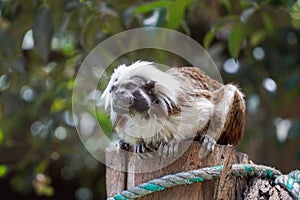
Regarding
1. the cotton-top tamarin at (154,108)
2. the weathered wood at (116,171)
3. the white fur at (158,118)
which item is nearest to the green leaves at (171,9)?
the cotton-top tamarin at (154,108)

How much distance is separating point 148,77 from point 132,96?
0.26 feet

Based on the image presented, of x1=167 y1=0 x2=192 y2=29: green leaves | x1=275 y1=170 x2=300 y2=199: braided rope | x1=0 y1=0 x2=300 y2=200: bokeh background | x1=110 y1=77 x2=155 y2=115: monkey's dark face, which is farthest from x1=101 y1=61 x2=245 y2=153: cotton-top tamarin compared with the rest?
x1=167 y1=0 x2=192 y2=29: green leaves

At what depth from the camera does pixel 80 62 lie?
245 centimetres

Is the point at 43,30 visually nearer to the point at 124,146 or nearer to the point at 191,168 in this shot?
the point at 124,146

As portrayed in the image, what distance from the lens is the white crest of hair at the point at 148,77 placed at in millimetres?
1383

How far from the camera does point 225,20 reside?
243cm

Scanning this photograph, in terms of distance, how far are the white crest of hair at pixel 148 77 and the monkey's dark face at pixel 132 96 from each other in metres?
0.01

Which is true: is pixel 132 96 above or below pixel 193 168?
above

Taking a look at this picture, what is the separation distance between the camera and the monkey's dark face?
1350 mm

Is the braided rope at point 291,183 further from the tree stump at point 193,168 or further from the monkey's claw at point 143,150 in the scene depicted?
the monkey's claw at point 143,150

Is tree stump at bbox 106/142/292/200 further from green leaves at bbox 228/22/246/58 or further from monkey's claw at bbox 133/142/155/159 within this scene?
green leaves at bbox 228/22/246/58

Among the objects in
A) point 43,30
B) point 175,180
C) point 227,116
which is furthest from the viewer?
point 43,30

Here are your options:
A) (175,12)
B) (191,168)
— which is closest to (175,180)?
(191,168)

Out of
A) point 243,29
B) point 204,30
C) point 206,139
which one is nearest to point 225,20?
point 243,29
